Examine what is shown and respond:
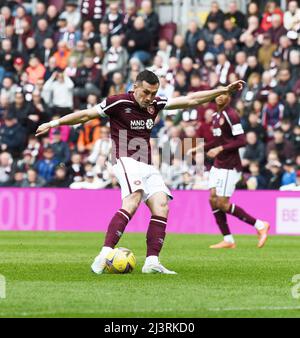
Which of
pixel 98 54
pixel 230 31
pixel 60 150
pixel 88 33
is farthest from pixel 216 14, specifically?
pixel 60 150

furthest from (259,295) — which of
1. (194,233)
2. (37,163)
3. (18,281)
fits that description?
(37,163)

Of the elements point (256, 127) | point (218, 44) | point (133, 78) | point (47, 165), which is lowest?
point (47, 165)

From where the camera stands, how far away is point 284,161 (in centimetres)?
2369

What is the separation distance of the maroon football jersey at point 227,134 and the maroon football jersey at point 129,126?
593 cm

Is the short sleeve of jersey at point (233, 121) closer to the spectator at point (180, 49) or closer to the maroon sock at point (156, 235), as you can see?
the maroon sock at point (156, 235)

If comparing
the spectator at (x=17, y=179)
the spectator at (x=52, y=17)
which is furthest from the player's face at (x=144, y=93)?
the spectator at (x=52, y=17)

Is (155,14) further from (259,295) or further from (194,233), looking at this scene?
(259,295)

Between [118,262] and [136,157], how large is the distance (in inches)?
50.8

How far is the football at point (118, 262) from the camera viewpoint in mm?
11992

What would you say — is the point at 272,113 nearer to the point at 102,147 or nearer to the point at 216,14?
the point at 216,14

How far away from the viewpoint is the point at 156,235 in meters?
12.1

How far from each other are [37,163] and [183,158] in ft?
13.0

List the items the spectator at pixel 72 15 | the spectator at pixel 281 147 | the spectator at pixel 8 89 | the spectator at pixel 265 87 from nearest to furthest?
the spectator at pixel 281 147 < the spectator at pixel 265 87 < the spectator at pixel 8 89 < the spectator at pixel 72 15

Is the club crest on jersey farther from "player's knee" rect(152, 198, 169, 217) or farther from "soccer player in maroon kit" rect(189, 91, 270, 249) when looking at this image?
"soccer player in maroon kit" rect(189, 91, 270, 249)
